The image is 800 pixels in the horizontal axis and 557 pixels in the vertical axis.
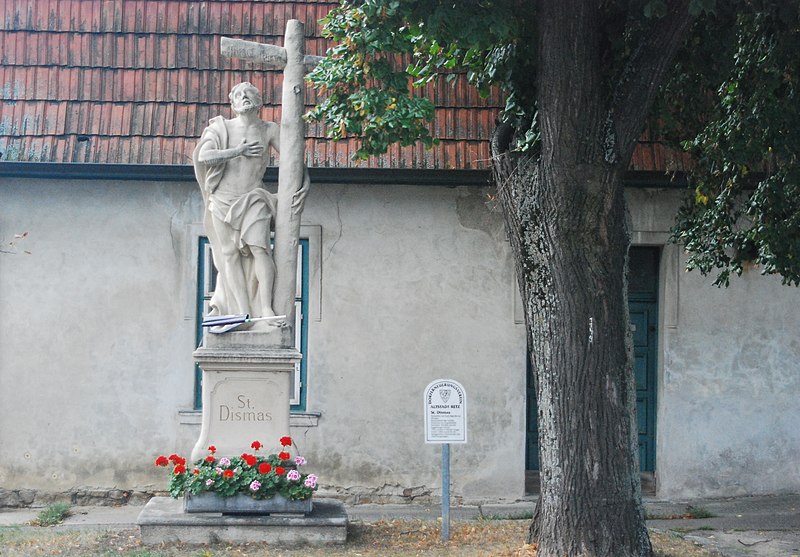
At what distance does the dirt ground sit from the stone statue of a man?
1956mm

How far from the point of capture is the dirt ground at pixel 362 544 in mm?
8188

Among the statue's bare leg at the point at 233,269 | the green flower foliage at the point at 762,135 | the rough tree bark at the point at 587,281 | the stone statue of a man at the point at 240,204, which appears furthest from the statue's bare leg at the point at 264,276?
the green flower foliage at the point at 762,135

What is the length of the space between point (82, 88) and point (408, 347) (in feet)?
14.2

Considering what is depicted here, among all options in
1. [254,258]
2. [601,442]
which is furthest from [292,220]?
[601,442]

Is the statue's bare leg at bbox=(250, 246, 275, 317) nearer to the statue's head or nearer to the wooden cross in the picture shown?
the wooden cross

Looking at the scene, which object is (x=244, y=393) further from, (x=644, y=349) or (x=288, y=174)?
(x=644, y=349)

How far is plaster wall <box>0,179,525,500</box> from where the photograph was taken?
1123 centimetres

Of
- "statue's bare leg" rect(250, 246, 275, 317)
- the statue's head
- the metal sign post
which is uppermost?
the statue's head

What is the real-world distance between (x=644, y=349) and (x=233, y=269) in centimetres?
496

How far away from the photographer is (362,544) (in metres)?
8.66

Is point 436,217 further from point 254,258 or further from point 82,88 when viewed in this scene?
point 82,88

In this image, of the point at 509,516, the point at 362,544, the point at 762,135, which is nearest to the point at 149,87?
the point at 362,544

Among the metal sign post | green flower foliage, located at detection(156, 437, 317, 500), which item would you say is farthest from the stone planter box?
the metal sign post

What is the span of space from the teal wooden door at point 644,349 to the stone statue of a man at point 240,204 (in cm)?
381
